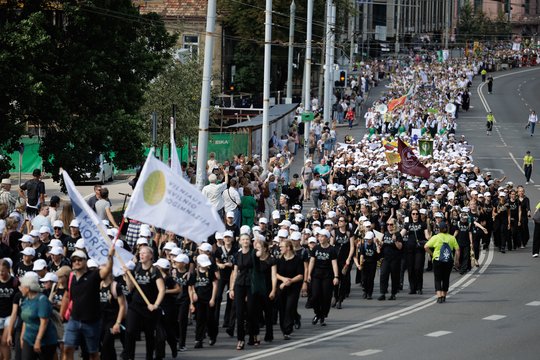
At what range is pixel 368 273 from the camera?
2298 centimetres

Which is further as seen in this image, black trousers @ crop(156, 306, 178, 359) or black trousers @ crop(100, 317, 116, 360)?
black trousers @ crop(156, 306, 178, 359)

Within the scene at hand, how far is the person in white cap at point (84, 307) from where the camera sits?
581 inches

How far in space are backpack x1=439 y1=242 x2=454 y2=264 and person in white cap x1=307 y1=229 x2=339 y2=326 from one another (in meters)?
3.15

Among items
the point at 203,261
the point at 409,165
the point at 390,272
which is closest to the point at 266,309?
the point at 203,261

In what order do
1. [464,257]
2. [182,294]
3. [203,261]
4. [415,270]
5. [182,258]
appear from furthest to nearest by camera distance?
[464,257]
[415,270]
[203,261]
[182,294]
[182,258]

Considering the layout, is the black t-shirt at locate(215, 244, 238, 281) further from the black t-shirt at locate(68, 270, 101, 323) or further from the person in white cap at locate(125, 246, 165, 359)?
the black t-shirt at locate(68, 270, 101, 323)

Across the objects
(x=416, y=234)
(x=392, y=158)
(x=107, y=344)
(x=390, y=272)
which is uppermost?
(x=392, y=158)

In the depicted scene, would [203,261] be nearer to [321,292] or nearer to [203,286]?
[203,286]

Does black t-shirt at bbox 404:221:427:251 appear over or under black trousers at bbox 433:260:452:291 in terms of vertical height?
over

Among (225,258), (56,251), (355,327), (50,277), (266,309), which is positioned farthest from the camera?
(355,327)

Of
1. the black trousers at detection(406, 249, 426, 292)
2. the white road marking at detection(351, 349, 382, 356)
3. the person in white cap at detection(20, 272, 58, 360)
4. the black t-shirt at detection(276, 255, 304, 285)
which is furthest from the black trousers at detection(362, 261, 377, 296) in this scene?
the person in white cap at detection(20, 272, 58, 360)

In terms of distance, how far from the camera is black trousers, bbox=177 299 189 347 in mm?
17938

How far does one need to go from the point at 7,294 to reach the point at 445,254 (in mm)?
9337

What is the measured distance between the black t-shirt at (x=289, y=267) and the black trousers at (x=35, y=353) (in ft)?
16.5
